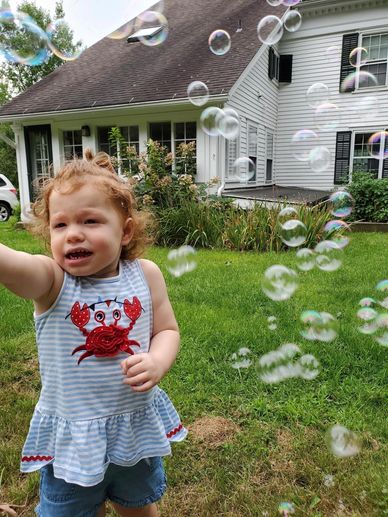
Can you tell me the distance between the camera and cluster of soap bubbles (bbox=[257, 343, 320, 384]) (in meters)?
2.68

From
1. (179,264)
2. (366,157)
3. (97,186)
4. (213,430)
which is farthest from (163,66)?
(97,186)

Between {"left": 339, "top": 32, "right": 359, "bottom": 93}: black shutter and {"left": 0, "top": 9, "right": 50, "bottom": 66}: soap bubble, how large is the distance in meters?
11.0

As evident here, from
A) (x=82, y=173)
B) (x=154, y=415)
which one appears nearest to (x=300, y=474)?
(x=154, y=415)

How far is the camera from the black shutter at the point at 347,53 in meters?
12.5

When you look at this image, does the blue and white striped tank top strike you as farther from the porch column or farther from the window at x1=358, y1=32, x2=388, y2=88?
the window at x1=358, y1=32, x2=388, y2=88

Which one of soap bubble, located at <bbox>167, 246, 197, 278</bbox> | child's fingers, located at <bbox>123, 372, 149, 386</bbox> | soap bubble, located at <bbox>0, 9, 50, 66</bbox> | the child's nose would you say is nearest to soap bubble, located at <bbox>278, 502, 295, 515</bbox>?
child's fingers, located at <bbox>123, 372, 149, 386</bbox>

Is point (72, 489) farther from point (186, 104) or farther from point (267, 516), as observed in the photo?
point (186, 104)

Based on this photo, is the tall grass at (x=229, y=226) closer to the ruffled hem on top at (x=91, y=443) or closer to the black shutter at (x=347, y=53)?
the ruffled hem on top at (x=91, y=443)

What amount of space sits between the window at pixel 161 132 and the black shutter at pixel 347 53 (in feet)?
18.2

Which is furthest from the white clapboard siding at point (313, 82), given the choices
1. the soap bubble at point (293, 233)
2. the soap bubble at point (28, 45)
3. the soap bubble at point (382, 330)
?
the soap bubble at point (28, 45)

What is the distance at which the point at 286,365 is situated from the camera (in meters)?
2.76

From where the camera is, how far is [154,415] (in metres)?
1.29

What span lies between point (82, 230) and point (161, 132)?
35.9 ft

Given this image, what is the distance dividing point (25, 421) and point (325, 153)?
449cm
